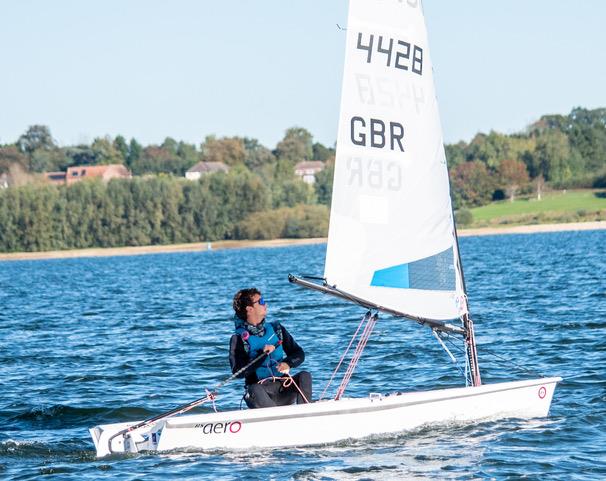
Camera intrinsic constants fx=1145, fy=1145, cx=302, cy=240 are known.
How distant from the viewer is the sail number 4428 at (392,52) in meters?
11.5

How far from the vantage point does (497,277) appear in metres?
38.9

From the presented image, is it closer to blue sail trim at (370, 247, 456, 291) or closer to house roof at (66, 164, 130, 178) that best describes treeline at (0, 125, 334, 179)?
house roof at (66, 164, 130, 178)

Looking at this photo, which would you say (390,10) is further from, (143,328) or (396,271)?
(143,328)

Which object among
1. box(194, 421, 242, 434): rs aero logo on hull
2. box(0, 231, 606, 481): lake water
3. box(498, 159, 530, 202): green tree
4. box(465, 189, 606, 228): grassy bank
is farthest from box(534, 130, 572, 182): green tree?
box(194, 421, 242, 434): rs aero logo on hull

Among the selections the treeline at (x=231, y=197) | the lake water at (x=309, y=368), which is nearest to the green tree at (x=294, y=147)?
the treeline at (x=231, y=197)

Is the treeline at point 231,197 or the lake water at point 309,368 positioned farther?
the treeline at point 231,197

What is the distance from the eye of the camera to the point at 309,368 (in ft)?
57.1

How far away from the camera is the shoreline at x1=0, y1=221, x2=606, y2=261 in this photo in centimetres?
9844

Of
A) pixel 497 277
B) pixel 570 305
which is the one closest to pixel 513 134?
pixel 497 277

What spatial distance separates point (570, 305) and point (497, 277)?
531 inches

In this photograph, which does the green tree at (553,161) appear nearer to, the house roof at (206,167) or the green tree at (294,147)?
the house roof at (206,167)

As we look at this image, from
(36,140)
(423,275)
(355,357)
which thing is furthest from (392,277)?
(36,140)

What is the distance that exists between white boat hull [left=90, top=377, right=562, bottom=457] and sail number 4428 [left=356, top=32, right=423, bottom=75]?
334cm

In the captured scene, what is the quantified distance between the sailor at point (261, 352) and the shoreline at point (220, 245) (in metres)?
89.0
